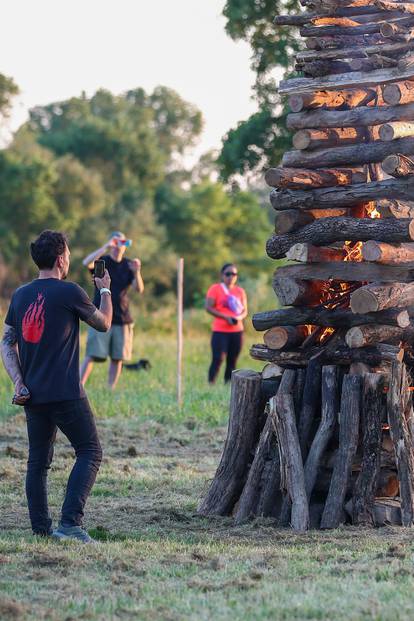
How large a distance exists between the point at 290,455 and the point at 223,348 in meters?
8.77

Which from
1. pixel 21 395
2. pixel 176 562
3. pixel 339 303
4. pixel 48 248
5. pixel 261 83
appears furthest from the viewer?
pixel 261 83

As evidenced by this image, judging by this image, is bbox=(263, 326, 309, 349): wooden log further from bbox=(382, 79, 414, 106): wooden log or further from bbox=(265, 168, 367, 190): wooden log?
bbox=(382, 79, 414, 106): wooden log

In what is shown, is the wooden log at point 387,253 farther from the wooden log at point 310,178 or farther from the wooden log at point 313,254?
the wooden log at point 310,178

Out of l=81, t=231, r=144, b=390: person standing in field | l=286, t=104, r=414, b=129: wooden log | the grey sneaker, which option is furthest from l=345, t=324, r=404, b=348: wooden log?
l=81, t=231, r=144, b=390: person standing in field

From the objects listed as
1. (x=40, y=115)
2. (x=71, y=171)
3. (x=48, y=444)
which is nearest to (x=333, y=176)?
(x=48, y=444)

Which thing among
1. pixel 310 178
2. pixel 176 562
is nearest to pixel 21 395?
pixel 176 562

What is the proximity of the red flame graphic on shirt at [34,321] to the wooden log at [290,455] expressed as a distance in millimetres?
1904

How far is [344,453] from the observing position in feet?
28.7

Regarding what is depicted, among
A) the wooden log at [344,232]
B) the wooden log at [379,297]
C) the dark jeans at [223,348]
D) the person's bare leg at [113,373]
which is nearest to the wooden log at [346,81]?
the wooden log at [344,232]

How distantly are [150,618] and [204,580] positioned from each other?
2.95 feet

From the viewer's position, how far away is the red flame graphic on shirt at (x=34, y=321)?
8.09 m

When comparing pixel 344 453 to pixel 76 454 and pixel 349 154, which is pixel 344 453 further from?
pixel 349 154

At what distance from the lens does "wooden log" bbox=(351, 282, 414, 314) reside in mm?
8703

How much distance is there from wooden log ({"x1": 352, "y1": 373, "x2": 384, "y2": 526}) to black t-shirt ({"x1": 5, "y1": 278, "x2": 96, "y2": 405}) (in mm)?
2011
